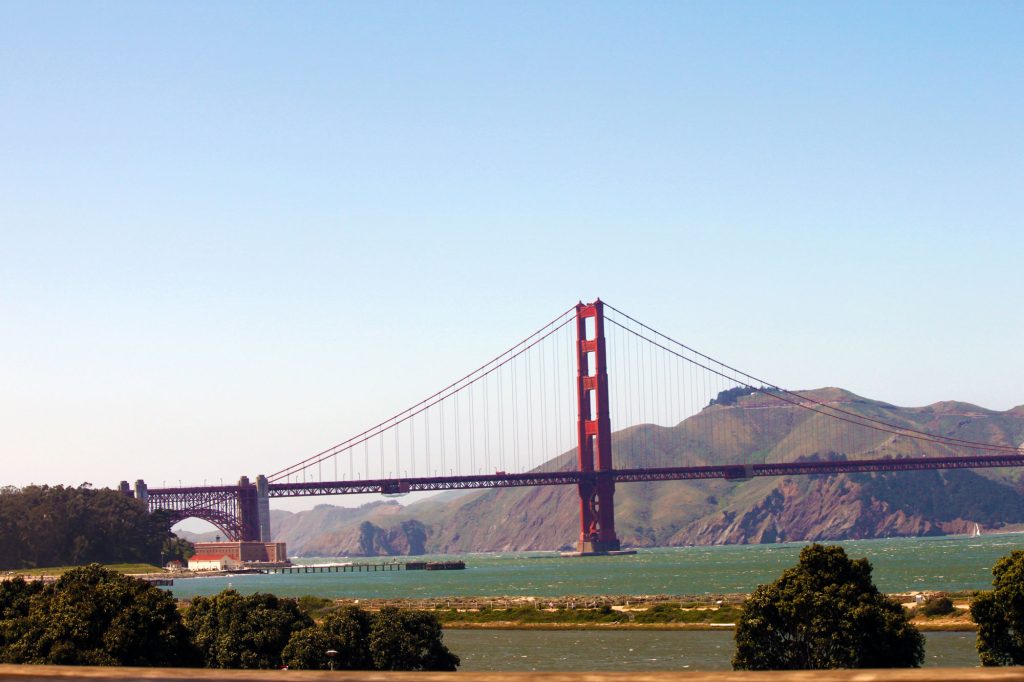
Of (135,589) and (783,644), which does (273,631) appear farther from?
(783,644)

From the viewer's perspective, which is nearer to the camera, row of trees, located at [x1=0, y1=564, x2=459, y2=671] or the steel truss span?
row of trees, located at [x1=0, y1=564, x2=459, y2=671]

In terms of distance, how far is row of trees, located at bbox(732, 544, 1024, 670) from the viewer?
43.3 m

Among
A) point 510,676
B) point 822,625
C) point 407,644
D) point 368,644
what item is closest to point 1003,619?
point 822,625

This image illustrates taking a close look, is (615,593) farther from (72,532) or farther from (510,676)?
(510,676)

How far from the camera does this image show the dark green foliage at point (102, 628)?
4350cm

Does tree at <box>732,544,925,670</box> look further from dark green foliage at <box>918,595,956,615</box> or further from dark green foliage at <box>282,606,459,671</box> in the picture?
dark green foliage at <box>918,595,956,615</box>

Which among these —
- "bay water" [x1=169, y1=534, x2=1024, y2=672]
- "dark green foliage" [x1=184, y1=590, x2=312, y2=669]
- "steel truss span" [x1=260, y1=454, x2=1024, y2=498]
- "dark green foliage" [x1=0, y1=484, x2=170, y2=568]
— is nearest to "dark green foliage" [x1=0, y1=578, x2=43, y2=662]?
"dark green foliage" [x1=184, y1=590, x2=312, y2=669]

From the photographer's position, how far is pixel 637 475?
185 m

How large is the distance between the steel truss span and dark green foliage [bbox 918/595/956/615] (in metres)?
93.4

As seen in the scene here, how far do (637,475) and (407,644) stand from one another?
452ft

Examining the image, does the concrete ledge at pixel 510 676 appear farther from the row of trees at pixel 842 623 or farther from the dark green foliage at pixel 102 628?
the row of trees at pixel 842 623

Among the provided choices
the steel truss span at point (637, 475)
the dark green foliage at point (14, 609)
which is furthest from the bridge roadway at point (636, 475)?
the dark green foliage at point (14, 609)

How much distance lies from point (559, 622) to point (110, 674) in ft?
259

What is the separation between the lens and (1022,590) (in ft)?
141
